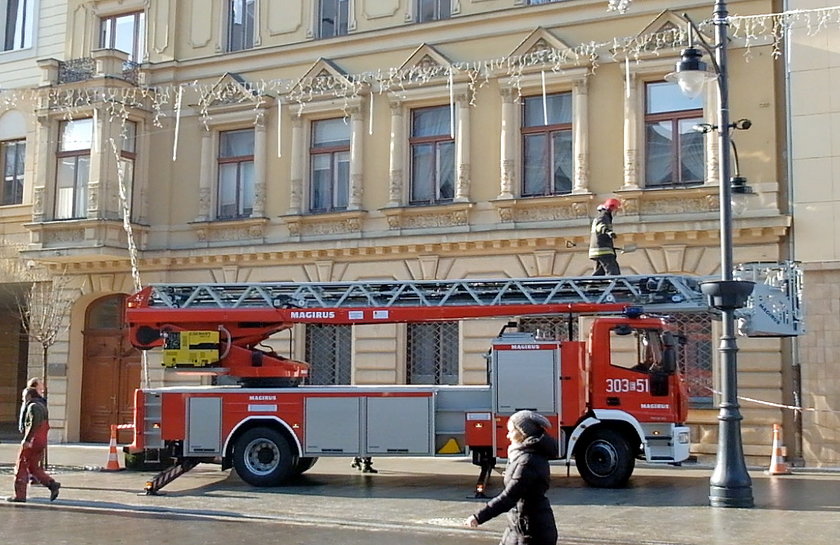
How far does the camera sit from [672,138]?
21.0 meters

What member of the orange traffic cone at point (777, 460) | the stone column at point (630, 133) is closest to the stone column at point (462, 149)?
the stone column at point (630, 133)

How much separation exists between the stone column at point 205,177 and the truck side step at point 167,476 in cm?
941

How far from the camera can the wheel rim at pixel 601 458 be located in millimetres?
15836

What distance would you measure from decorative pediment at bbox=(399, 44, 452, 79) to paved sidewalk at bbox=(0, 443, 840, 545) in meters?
8.57

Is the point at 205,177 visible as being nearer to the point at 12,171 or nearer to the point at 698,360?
the point at 12,171

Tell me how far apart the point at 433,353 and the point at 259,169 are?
6160mm

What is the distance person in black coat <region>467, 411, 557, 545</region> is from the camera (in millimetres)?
6941

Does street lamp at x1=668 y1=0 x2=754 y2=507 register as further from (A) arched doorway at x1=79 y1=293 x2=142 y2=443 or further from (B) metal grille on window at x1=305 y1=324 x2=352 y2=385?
(A) arched doorway at x1=79 y1=293 x2=142 y2=443

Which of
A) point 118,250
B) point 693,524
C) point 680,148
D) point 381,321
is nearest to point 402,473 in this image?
point 381,321

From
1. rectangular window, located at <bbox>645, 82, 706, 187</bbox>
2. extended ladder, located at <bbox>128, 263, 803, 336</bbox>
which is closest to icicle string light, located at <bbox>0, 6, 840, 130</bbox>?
rectangular window, located at <bbox>645, 82, 706, 187</bbox>

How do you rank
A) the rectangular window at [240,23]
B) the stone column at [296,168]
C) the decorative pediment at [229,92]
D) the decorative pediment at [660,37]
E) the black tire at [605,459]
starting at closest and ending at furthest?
the black tire at [605,459] < the decorative pediment at [660,37] < the stone column at [296,168] < the decorative pediment at [229,92] < the rectangular window at [240,23]

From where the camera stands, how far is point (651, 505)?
14.2 meters

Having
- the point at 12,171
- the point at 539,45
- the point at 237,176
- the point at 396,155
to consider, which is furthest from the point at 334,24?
the point at 12,171

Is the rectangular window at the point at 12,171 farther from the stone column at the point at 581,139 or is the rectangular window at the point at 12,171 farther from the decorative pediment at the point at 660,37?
the decorative pediment at the point at 660,37
